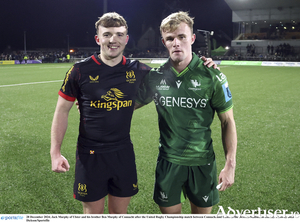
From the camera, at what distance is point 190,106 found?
241 centimetres

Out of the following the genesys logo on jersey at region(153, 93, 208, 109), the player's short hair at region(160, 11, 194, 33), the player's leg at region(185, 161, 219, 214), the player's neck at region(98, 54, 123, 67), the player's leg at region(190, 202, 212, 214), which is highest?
the player's short hair at region(160, 11, 194, 33)

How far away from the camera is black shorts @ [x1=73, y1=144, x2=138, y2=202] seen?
2.47 meters

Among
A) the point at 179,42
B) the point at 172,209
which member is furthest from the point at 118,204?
the point at 179,42

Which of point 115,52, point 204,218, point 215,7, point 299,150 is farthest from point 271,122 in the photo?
point 215,7

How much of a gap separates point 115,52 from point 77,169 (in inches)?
42.7

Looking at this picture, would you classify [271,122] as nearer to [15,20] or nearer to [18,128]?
[18,128]

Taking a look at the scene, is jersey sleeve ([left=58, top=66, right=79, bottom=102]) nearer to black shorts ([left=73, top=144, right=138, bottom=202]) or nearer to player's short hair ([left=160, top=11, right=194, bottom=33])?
black shorts ([left=73, top=144, right=138, bottom=202])

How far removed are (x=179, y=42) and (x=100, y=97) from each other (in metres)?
0.81

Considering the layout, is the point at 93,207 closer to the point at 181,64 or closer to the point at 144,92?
the point at 144,92

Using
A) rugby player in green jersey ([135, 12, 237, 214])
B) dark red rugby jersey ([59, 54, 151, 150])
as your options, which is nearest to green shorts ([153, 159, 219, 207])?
rugby player in green jersey ([135, 12, 237, 214])

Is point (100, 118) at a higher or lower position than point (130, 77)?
lower

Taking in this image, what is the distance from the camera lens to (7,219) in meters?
2.66

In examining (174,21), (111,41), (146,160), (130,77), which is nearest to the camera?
(174,21)

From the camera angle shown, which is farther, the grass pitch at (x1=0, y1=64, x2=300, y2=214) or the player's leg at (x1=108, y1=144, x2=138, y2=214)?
the grass pitch at (x1=0, y1=64, x2=300, y2=214)
